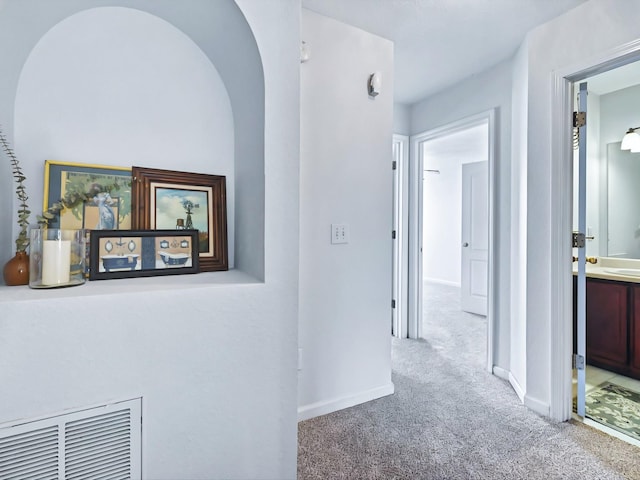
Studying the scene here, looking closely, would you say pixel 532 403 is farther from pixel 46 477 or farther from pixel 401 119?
pixel 401 119

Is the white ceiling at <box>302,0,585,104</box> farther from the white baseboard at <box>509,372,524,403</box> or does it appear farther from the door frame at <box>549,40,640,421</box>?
the white baseboard at <box>509,372,524,403</box>

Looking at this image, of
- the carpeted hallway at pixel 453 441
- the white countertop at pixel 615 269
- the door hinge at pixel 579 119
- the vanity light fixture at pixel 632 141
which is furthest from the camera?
the vanity light fixture at pixel 632 141

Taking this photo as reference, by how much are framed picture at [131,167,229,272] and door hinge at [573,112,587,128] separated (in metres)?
2.03

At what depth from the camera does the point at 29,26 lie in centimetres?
120

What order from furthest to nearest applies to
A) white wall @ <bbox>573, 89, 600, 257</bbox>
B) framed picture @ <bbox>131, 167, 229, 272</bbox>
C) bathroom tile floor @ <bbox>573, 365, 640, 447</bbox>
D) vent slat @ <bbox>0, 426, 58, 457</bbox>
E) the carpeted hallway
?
white wall @ <bbox>573, 89, 600, 257</bbox>, bathroom tile floor @ <bbox>573, 365, 640, 447</bbox>, the carpeted hallway, framed picture @ <bbox>131, 167, 229, 272</bbox>, vent slat @ <bbox>0, 426, 58, 457</bbox>

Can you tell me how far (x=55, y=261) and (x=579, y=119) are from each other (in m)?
2.66

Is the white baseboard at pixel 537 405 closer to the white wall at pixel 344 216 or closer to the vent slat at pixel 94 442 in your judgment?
the white wall at pixel 344 216

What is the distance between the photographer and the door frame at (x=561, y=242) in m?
2.01

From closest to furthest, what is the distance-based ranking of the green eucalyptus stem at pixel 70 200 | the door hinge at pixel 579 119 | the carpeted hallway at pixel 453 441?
the green eucalyptus stem at pixel 70 200, the carpeted hallway at pixel 453 441, the door hinge at pixel 579 119

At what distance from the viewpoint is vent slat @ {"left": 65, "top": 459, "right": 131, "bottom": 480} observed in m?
1.06

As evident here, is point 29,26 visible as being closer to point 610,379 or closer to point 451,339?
point 451,339

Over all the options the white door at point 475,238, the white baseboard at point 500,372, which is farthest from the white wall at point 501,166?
the white door at point 475,238

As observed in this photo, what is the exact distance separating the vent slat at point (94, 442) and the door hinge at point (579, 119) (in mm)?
2656

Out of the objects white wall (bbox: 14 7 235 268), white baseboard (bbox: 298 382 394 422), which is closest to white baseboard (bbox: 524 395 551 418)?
white baseboard (bbox: 298 382 394 422)
